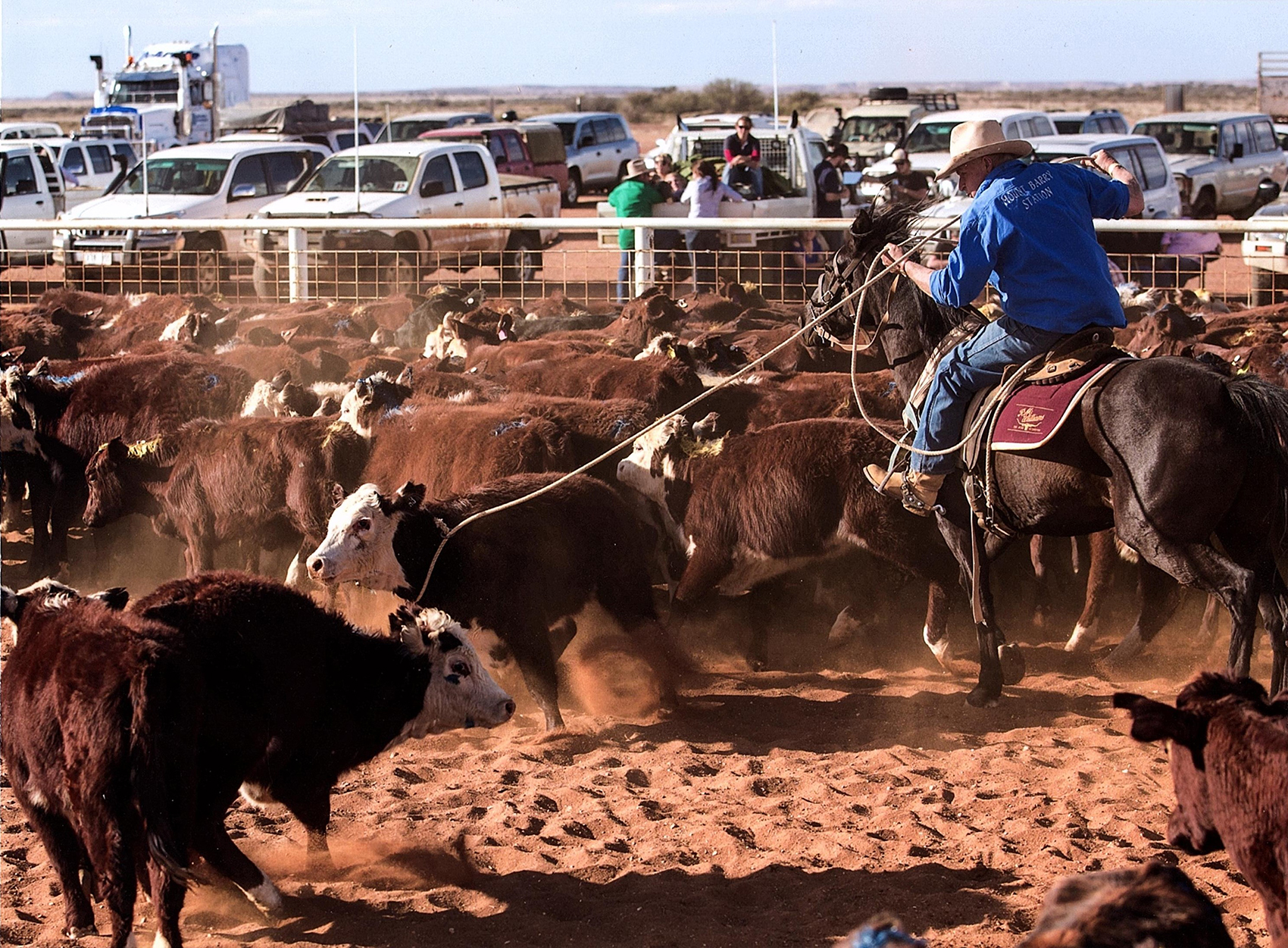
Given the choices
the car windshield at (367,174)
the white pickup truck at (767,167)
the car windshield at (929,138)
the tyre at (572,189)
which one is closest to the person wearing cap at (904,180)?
the white pickup truck at (767,167)

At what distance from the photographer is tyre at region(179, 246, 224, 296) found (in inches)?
615

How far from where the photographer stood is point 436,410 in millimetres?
8461

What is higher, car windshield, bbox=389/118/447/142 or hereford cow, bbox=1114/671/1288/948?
car windshield, bbox=389/118/447/142

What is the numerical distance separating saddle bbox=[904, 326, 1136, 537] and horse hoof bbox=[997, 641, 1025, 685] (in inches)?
28.2

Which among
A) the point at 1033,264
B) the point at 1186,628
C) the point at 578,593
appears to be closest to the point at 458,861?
the point at 578,593

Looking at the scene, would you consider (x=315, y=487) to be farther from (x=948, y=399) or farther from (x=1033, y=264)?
(x=1033, y=264)

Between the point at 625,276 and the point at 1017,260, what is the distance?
10.1 metres

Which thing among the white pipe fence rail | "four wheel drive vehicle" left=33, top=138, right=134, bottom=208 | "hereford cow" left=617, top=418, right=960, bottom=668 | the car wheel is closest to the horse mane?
"hereford cow" left=617, top=418, right=960, bottom=668

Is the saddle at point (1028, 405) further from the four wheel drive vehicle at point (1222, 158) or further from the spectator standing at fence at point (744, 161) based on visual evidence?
the four wheel drive vehicle at point (1222, 158)

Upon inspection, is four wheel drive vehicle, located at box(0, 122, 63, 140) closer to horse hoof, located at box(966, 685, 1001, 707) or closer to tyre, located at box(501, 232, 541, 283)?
tyre, located at box(501, 232, 541, 283)

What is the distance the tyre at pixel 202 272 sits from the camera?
15625 millimetres

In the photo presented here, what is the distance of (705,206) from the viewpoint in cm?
1581

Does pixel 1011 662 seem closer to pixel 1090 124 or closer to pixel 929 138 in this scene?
pixel 929 138

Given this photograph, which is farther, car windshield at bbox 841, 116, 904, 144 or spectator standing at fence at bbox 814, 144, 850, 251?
car windshield at bbox 841, 116, 904, 144
